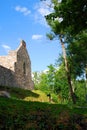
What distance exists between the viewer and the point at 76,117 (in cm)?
1397

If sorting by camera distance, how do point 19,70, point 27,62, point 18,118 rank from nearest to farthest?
point 18,118 < point 19,70 < point 27,62

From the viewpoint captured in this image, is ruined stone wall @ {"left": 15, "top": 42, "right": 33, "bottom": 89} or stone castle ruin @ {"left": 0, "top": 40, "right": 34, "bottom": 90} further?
ruined stone wall @ {"left": 15, "top": 42, "right": 33, "bottom": 89}

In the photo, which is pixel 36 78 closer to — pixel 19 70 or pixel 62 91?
pixel 62 91

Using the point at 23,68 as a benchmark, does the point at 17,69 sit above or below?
below

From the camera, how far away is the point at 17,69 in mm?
58219

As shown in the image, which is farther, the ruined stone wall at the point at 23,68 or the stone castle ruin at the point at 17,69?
the ruined stone wall at the point at 23,68

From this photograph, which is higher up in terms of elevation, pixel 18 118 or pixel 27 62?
pixel 27 62

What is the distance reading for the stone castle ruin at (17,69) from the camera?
53.6 m

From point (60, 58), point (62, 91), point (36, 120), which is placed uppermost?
point (60, 58)

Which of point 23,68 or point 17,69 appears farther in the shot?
point 23,68

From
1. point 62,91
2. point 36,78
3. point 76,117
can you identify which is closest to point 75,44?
point 62,91

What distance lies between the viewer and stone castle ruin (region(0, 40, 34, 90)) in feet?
176

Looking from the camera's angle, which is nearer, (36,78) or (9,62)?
(9,62)

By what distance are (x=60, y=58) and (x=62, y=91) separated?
14616mm
